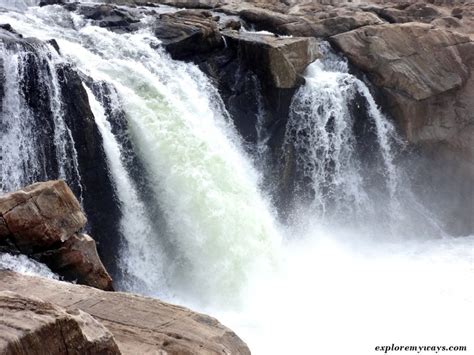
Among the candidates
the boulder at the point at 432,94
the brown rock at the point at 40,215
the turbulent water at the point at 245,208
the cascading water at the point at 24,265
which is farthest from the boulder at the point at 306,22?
the cascading water at the point at 24,265

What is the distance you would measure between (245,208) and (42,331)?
8.08 m

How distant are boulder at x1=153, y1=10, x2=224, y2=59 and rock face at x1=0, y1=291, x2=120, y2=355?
430 inches

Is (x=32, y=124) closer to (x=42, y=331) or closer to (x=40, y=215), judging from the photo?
(x=40, y=215)

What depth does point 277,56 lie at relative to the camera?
13570mm

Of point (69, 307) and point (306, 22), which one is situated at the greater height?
point (306, 22)

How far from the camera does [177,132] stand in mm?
11453

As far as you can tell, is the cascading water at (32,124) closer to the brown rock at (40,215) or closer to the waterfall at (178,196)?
the waterfall at (178,196)

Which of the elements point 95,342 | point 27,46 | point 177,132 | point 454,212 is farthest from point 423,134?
point 95,342

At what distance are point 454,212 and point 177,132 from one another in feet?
31.8

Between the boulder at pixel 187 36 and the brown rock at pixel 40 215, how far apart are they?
7.20 m

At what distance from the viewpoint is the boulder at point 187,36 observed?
13984 millimetres

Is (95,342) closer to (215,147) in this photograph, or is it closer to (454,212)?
(215,147)

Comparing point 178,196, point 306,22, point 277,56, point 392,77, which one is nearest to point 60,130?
point 178,196

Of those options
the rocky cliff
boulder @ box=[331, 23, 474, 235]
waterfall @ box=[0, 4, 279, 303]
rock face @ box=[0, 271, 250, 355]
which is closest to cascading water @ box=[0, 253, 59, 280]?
rock face @ box=[0, 271, 250, 355]
